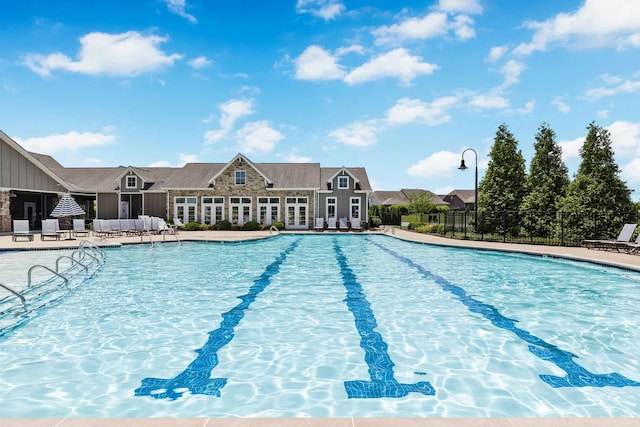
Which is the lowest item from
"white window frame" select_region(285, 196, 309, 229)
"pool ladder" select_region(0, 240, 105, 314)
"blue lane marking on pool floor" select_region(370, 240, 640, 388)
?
"blue lane marking on pool floor" select_region(370, 240, 640, 388)

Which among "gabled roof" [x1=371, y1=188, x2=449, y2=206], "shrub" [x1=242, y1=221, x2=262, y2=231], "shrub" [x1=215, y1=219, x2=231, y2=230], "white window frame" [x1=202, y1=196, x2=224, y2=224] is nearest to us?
"shrub" [x1=242, y1=221, x2=262, y2=231]

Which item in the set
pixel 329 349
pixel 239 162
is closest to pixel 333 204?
pixel 239 162

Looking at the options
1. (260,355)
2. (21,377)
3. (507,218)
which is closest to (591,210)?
(507,218)

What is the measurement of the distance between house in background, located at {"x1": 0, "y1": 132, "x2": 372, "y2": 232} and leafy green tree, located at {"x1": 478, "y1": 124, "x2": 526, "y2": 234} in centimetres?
1077

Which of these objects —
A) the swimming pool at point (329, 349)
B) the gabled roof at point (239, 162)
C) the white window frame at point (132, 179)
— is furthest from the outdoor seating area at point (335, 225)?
the swimming pool at point (329, 349)

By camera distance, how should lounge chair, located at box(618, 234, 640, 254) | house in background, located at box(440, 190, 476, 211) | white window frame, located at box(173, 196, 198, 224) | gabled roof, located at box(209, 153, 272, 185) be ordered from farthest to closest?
house in background, located at box(440, 190, 476, 211), white window frame, located at box(173, 196, 198, 224), gabled roof, located at box(209, 153, 272, 185), lounge chair, located at box(618, 234, 640, 254)

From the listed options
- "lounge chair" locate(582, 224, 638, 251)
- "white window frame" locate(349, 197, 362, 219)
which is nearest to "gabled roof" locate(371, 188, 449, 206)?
"white window frame" locate(349, 197, 362, 219)

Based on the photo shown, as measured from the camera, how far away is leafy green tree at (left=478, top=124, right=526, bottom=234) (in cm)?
2636

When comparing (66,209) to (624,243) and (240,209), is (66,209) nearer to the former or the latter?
(240,209)

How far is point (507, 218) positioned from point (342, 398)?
77.8 ft

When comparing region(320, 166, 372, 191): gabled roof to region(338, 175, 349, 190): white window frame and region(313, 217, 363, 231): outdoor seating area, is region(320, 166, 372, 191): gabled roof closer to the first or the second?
region(338, 175, 349, 190): white window frame

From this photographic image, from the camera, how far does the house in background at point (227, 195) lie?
1369 inches

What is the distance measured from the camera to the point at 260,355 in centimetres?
577

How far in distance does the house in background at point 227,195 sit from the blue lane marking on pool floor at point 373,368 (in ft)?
86.4
